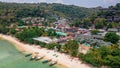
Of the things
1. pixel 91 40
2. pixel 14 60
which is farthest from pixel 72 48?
pixel 14 60

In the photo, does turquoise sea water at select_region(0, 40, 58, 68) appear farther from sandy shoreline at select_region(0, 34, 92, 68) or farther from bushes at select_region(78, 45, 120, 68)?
bushes at select_region(78, 45, 120, 68)

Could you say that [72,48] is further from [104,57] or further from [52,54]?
[104,57]

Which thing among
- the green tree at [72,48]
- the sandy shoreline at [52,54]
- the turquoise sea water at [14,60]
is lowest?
the turquoise sea water at [14,60]

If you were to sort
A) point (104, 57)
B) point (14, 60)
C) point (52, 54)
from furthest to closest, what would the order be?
point (52, 54) → point (14, 60) → point (104, 57)

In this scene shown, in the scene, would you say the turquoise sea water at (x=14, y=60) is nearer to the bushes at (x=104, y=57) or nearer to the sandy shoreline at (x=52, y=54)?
the sandy shoreline at (x=52, y=54)

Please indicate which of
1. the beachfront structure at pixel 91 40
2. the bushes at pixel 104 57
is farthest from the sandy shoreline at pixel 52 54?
the beachfront structure at pixel 91 40

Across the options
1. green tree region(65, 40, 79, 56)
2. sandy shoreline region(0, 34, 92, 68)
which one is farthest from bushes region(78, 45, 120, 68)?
green tree region(65, 40, 79, 56)

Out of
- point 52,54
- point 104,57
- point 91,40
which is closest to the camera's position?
point 104,57

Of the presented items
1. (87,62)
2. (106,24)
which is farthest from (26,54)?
(106,24)

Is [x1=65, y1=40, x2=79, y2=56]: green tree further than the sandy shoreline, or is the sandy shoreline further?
[x1=65, y1=40, x2=79, y2=56]: green tree
